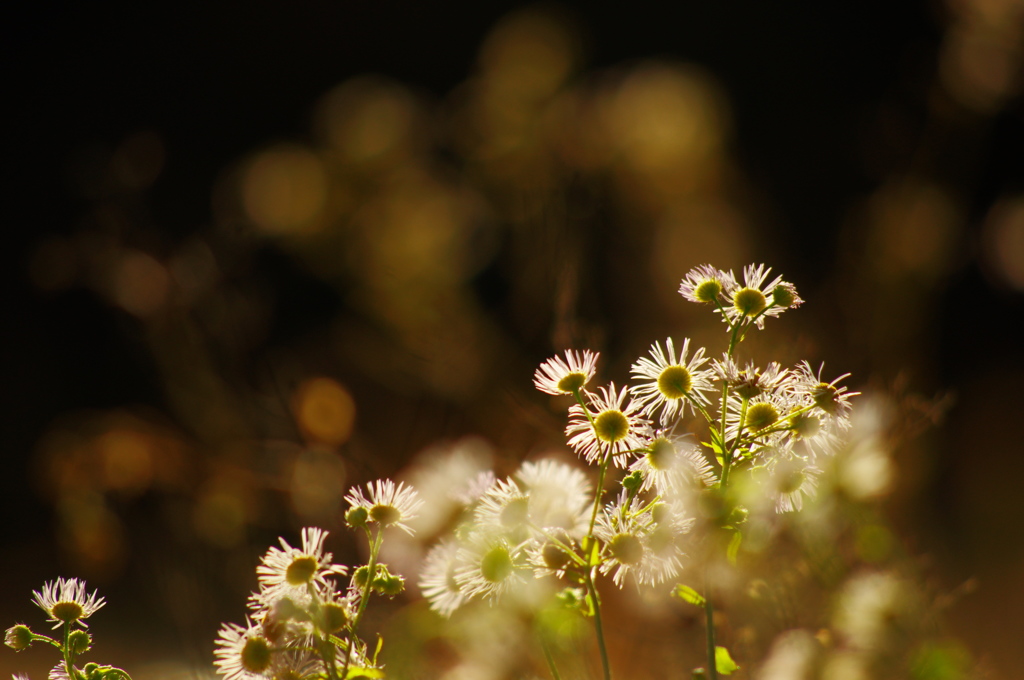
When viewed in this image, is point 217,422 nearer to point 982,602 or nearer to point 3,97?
point 982,602

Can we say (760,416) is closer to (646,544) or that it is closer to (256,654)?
(646,544)

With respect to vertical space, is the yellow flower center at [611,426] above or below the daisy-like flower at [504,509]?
above

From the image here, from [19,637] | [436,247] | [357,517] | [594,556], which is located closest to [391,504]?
[357,517]

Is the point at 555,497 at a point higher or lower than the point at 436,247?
lower

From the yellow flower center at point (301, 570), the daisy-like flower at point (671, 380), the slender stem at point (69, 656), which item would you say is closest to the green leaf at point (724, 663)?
the daisy-like flower at point (671, 380)

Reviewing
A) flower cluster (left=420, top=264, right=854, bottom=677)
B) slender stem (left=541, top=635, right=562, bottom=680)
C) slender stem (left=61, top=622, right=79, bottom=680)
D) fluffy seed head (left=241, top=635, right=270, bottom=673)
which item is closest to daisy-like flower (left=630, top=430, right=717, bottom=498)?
flower cluster (left=420, top=264, right=854, bottom=677)

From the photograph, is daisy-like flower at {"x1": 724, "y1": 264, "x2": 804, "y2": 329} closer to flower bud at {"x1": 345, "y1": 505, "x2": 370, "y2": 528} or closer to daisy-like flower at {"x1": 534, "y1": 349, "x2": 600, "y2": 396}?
daisy-like flower at {"x1": 534, "y1": 349, "x2": 600, "y2": 396}

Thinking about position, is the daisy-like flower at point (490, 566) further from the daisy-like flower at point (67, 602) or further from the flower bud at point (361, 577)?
the daisy-like flower at point (67, 602)
